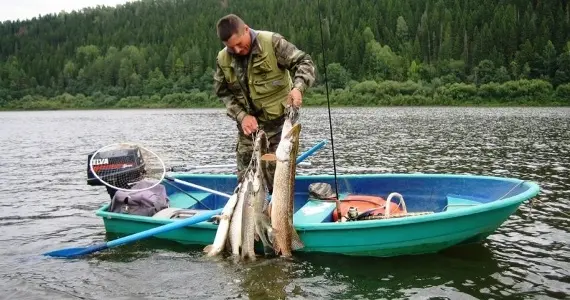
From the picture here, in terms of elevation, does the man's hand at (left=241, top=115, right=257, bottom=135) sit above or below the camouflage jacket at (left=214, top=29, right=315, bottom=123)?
below

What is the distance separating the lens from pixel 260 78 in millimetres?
8742

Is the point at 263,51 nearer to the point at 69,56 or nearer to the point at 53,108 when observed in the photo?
the point at 53,108

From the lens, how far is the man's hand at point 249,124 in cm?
870

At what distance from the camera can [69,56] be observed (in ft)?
600

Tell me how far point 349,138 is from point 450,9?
138 m

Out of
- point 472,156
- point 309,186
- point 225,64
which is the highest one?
point 225,64

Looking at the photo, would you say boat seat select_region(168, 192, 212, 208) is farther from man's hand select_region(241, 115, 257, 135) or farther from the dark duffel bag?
man's hand select_region(241, 115, 257, 135)

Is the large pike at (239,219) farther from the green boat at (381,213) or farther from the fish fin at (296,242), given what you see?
the fish fin at (296,242)

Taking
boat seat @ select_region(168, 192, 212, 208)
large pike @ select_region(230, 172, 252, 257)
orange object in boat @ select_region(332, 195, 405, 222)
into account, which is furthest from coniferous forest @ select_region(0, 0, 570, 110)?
large pike @ select_region(230, 172, 252, 257)

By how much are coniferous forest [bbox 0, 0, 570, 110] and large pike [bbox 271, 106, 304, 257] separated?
81858 millimetres

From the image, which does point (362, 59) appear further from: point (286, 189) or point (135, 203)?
point (286, 189)

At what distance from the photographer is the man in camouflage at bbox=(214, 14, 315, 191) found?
330 inches

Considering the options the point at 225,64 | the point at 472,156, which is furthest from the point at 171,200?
the point at 472,156

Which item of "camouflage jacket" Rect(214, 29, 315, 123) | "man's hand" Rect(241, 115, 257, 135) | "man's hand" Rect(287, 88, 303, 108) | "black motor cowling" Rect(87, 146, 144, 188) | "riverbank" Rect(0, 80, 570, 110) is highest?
"camouflage jacket" Rect(214, 29, 315, 123)
